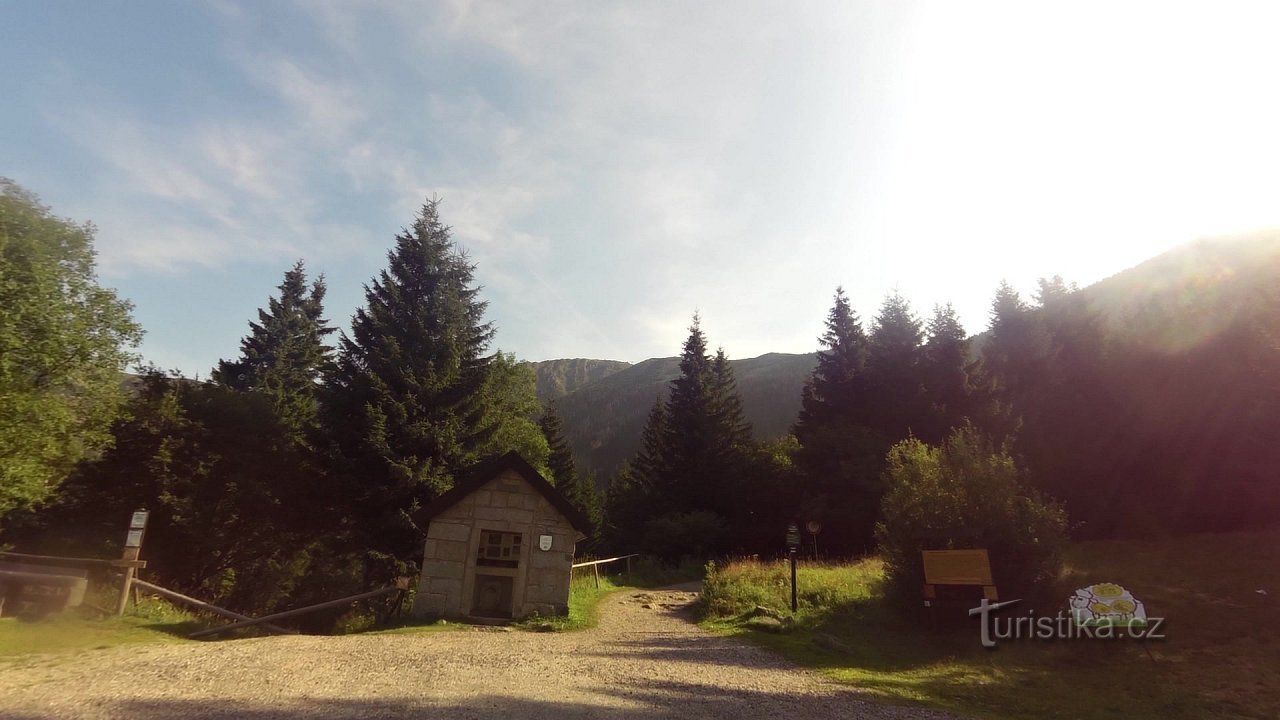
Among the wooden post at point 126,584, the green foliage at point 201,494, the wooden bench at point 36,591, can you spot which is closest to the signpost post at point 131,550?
the wooden post at point 126,584

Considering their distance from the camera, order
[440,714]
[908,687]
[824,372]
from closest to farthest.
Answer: [440,714] < [908,687] < [824,372]

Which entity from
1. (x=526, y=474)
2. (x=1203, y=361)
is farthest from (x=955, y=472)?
(x=1203, y=361)

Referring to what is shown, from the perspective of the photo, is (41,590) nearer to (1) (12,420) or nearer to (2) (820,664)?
(1) (12,420)

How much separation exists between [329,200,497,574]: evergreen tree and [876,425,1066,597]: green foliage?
1697 centimetres

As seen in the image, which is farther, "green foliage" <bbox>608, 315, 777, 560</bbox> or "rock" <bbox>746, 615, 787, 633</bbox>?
"green foliage" <bbox>608, 315, 777, 560</bbox>

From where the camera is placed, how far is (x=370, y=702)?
766cm

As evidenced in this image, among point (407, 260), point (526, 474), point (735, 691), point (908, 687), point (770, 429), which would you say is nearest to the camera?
point (735, 691)

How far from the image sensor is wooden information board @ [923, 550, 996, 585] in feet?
44.3

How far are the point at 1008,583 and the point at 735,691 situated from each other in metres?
8.93

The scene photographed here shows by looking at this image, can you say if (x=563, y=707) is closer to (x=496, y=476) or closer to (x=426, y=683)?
(x=426, y=683)

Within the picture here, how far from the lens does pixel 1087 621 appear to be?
1232cm

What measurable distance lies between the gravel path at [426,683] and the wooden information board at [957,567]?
191 inches

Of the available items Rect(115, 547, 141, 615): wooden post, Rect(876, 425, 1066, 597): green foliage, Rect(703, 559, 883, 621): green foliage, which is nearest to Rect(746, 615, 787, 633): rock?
Rect(703, 559, 883, 621): green foliage

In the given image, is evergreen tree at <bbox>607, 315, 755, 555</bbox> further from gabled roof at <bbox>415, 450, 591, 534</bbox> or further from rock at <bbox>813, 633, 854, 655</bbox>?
rock at <bbox>813, 633, 854, 655</bbox>
